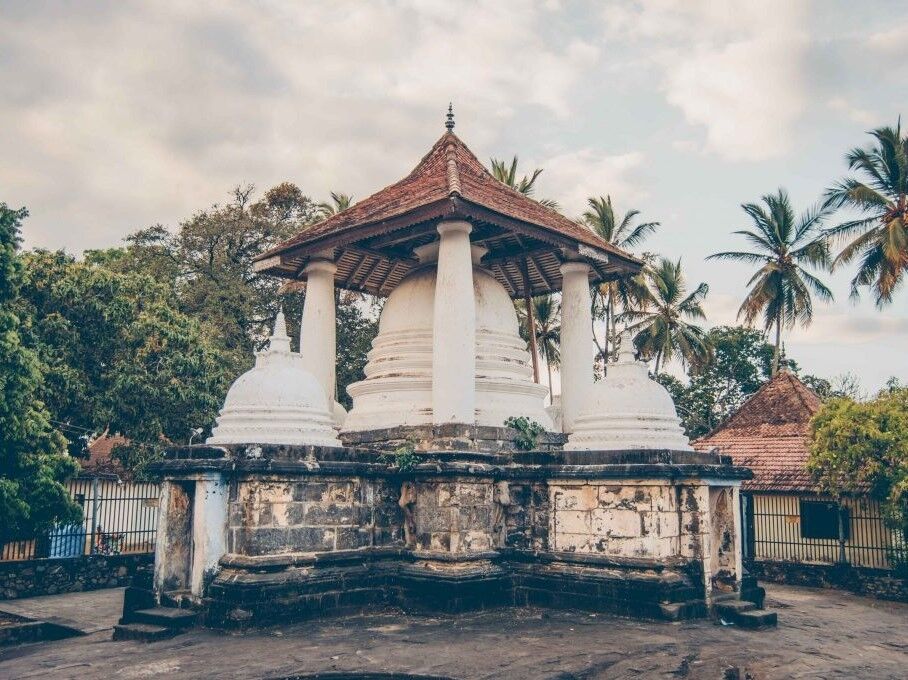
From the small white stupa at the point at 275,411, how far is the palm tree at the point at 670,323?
73.3ft

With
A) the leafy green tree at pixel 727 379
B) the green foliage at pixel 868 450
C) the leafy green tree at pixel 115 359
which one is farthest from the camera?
the leafy green tree at pixel 727 379

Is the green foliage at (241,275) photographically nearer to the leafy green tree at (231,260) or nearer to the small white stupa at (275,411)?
the leafy green tree at (231,260)

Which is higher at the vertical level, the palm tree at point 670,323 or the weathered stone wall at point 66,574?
the palm tree at point 670,323

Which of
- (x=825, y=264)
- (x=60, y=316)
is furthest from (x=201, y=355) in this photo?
(x=825, y=264)

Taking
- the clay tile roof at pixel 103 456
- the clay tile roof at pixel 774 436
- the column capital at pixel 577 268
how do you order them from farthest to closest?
the clay tile roof at pixel 103 456, the clay tile roof at pixel 774 436, the column capital at pixel 577 268

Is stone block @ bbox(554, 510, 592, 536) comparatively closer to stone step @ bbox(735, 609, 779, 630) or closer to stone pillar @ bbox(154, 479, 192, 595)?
stone step @ bbox(735, 609, 779, 630)

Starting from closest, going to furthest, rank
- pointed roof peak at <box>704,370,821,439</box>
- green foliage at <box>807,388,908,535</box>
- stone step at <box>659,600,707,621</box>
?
stone step at <box>659,600,707,621</box>, green foliage at <box>807,388,908,535</box>, pointed roof peak at <box>704,370,821,439</box>

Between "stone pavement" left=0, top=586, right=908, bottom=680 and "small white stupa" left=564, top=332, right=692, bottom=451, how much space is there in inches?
89.5

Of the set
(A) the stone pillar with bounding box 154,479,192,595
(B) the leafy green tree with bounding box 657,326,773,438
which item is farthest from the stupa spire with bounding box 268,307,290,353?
(B) the leafy green tree with bounding box 657,326,773,438

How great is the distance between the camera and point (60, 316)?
17.8 m

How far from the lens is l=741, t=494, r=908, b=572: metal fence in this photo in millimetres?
15523

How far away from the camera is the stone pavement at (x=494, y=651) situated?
7.41m

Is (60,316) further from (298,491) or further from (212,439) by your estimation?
(298,491)

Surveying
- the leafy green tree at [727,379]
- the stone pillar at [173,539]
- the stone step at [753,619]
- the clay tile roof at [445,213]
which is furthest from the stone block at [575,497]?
the leafy green tree at [727,379]
